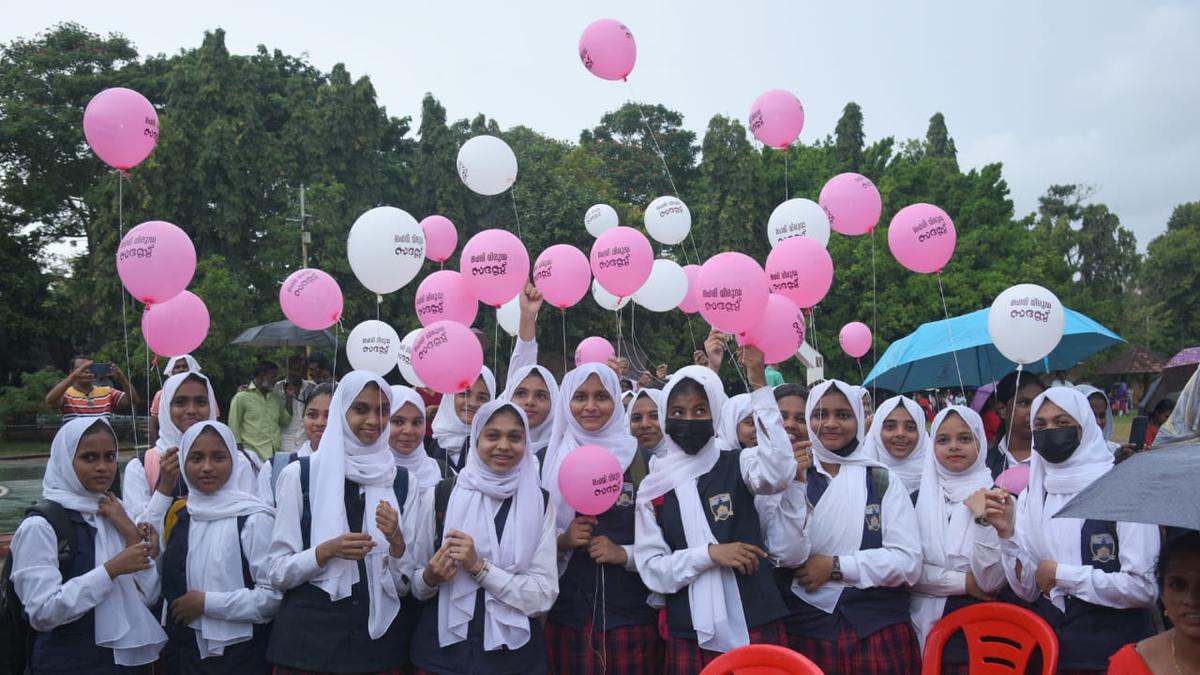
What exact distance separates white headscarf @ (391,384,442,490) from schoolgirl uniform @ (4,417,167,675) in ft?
3.77

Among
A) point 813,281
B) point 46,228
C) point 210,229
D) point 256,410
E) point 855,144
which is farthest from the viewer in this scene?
point 855,144

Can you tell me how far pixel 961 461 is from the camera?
149 inches

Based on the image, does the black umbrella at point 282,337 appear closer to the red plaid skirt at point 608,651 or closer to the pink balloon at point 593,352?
the pink balloon at point 593,352

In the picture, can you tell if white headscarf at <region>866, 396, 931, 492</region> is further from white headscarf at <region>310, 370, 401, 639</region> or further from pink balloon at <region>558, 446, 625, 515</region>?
white headscarf at <region>310, 370, 401, 639</region>

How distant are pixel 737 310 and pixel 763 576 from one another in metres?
1.21

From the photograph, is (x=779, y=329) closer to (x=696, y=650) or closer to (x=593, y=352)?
(x=696, y=650)

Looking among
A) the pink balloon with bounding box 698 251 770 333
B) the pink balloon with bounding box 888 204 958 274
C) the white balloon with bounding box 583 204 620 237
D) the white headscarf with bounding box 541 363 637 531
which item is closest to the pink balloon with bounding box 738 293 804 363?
the pink balloon with bounding box 698 251 770 333

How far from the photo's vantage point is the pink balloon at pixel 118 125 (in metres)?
4.97

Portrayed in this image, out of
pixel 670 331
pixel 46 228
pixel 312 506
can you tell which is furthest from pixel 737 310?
pixel 46 228

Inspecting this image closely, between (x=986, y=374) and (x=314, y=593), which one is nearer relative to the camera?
(x=314, y=593)

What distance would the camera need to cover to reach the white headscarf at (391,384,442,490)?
4.10 meters

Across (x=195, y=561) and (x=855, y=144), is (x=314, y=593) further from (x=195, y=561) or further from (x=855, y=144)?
(x=855, y=144)

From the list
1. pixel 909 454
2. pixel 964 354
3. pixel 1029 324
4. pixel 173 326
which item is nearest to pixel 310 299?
pixel 173 326

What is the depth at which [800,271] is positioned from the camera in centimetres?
491
